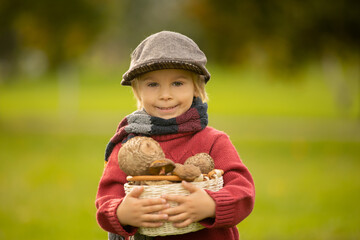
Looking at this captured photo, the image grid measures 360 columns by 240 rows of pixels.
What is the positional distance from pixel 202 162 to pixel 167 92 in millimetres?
481

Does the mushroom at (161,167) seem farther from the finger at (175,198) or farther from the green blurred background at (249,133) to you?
the green blurred background at (249,133)

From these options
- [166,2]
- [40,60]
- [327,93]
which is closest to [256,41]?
[327,93]

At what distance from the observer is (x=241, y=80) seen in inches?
1658

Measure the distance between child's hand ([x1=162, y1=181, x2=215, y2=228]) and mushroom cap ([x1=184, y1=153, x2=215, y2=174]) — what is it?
146 mm

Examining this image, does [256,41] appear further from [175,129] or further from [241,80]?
[241,80]

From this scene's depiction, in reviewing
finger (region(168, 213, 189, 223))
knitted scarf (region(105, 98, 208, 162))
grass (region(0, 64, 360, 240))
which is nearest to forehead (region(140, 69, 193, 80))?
knitted scarf (region(105, 98, 208, 162))

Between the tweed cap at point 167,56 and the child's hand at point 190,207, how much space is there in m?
0.69

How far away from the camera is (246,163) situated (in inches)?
427

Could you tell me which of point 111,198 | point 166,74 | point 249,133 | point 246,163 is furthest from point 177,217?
point 249,133

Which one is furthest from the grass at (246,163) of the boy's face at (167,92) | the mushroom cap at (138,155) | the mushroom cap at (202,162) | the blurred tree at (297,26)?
the mushroom cap at (138,155)

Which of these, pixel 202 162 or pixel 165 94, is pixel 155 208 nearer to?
pixel 202 162

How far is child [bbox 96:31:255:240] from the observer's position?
2.82 metres

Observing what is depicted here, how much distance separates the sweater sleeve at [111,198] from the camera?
2770 mm

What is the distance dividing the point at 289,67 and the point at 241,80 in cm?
3038
